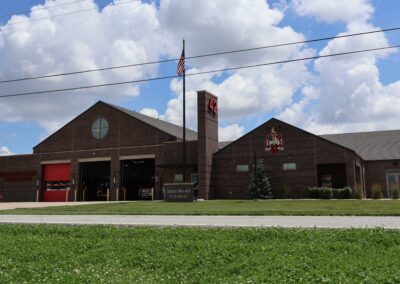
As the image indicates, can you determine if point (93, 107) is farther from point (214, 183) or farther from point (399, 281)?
point (399, 281)

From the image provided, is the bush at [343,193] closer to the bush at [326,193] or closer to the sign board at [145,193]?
the bush at [326,193]

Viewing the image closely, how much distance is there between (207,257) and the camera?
9.23 metres

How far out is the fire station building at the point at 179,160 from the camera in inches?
1710

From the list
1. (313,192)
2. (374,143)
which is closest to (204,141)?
(313,192)

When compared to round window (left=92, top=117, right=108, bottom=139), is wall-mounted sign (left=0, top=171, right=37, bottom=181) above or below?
below

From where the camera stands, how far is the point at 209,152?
45906 mm

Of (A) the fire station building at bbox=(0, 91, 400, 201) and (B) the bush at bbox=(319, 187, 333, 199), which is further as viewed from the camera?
(A) the fire station building at bbox=(0, 91, 400, 201)

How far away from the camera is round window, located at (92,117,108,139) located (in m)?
54.6

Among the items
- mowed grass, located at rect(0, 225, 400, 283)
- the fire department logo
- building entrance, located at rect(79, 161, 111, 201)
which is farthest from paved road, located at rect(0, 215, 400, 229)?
building entrance, located at rect(79, 161, 111, 201)

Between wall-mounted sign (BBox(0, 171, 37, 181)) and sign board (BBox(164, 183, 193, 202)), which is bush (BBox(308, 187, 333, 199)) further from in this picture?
wall-mounted sign (BBox(0, 171, 37, 181))

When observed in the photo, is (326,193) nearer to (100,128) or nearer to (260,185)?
(260,185)

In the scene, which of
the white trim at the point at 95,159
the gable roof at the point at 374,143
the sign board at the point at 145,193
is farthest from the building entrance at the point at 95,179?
the gable roof at the point at 374,143

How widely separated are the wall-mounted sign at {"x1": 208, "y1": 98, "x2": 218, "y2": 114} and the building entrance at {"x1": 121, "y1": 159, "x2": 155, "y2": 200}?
11.0 metres

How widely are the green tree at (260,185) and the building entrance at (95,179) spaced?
66.9 feet
